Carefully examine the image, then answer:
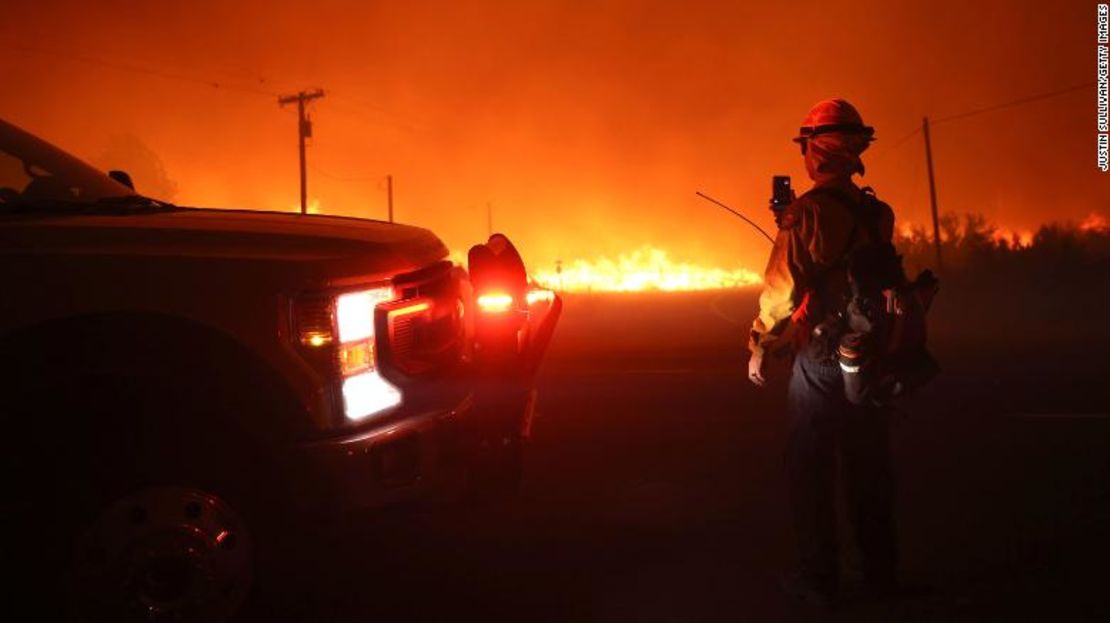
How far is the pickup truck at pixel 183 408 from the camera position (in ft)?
10.7

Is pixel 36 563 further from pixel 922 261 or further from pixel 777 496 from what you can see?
pixel 922 261

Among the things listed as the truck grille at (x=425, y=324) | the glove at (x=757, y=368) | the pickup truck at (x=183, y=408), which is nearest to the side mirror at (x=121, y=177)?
the pickup truck at (x=183, y=408)

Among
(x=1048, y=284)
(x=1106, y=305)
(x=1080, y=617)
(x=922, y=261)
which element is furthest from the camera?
(x=922, y=261)

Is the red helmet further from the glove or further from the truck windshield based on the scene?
the truck windshield

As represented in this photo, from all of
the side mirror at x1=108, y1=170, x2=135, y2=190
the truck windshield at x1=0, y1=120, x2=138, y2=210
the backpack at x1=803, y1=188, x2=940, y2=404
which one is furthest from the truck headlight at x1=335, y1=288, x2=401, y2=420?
the side mirror at x1=108, y1=170, x2=135, y2=190

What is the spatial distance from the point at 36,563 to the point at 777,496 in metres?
3.86

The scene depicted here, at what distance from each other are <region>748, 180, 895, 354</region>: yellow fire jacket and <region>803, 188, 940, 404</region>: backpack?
0.07 metres

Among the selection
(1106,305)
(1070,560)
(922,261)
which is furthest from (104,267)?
(922,261)

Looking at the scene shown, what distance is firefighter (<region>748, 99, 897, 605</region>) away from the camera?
4.03 metres

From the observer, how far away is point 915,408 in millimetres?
8836

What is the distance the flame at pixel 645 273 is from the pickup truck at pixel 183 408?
8945 centimetres

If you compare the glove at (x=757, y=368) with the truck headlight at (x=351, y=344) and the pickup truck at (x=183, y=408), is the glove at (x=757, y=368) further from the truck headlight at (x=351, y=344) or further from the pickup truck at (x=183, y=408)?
the truck headlight at (x=351, y=344)

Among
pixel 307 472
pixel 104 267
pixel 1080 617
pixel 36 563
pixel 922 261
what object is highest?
pixel 922 261

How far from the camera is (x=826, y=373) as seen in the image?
159 inches
